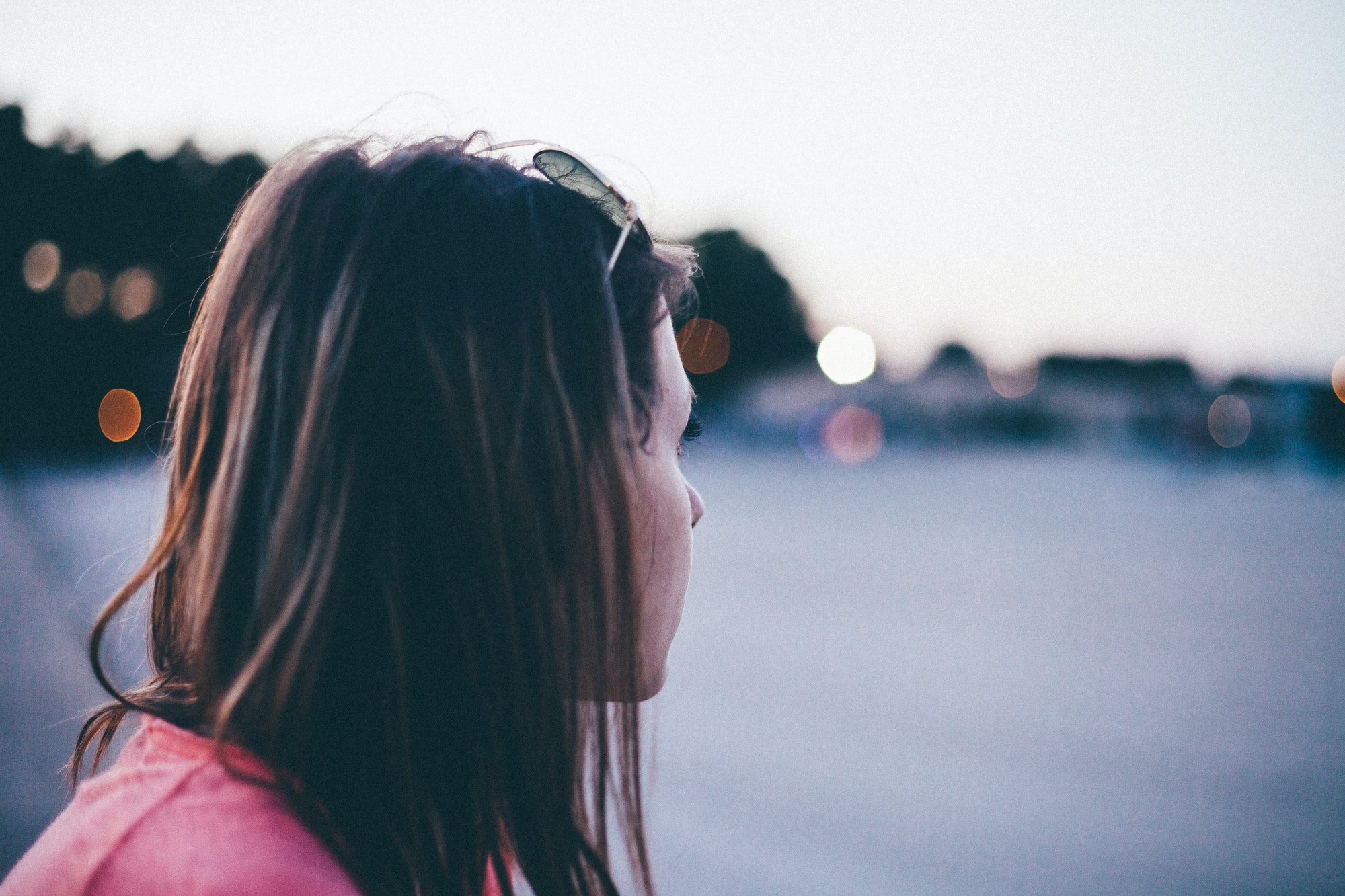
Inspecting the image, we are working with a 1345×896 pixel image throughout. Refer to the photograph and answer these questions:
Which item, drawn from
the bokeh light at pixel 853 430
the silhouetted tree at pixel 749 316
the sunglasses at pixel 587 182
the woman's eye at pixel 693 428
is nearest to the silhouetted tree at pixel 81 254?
the woman's eye at pixel 693 428

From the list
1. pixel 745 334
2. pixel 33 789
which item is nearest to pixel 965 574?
pixel 33 789

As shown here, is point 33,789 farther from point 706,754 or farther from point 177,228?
point 177,228

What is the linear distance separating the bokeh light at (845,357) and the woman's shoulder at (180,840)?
65.4m

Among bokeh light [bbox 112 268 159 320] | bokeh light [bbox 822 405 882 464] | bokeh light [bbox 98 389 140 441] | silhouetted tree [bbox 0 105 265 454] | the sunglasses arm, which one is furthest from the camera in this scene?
bokeh light [bbox 822 405 882 464]

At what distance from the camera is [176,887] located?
0.74 metres

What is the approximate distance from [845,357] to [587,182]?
224 ft

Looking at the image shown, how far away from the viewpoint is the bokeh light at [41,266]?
2870 centimetres

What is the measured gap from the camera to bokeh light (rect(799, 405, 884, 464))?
60344 millimetres

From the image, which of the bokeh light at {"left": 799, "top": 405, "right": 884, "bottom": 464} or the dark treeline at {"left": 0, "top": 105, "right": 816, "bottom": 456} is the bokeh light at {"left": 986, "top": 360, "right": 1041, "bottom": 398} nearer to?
the bokeh light at {"left": 799, "top": 405, "right": 884, "bottom": 464}

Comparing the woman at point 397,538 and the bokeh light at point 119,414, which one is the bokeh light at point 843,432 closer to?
the bokeh light at point 119,414

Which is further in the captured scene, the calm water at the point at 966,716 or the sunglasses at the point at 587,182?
the calm water at the point at 966,716

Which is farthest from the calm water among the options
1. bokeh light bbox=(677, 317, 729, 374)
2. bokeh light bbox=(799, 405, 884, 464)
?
bokeh light bbox=(799, 405, 884, 464)

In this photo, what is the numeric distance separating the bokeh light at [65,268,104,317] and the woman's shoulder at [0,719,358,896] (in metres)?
36.2

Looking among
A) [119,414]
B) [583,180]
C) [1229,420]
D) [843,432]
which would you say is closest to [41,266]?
[119,414]
